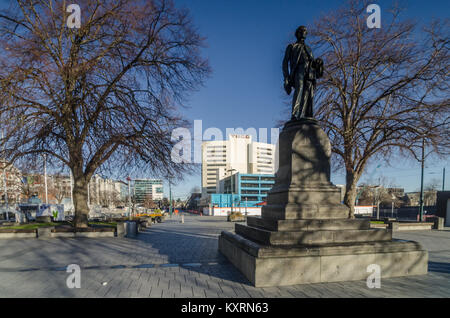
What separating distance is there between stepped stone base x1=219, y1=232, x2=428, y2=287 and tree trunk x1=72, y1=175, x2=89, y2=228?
10853 millimetres

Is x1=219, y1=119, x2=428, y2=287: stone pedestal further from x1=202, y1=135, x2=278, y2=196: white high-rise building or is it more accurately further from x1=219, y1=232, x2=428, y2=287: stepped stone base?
x1=202, y1=135, x2=278, y2=196: white high-rise building

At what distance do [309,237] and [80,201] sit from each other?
495 inches

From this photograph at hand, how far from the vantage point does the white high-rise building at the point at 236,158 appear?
12912 centimetres

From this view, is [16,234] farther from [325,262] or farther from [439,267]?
[439,267]

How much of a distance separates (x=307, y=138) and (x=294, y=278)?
3.43 meters

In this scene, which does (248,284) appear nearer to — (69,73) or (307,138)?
(307,138)

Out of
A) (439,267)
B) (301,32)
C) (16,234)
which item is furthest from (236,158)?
(439,267)

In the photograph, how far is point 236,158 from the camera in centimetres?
13388

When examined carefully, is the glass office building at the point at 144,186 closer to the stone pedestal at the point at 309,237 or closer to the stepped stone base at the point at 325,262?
the stone pedestal at the point at 309,237

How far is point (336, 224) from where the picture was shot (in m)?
5.63

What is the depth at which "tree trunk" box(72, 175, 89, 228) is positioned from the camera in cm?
1288

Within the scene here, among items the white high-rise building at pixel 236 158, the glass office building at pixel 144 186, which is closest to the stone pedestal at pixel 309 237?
the glass office building at pixel 144 186

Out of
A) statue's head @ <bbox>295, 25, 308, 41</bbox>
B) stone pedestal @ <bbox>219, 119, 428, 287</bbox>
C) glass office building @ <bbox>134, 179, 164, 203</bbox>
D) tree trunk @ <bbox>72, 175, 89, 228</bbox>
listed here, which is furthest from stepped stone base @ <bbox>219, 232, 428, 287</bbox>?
tree trunk @ <bbox>72, 175, 89, 228</bbox>
